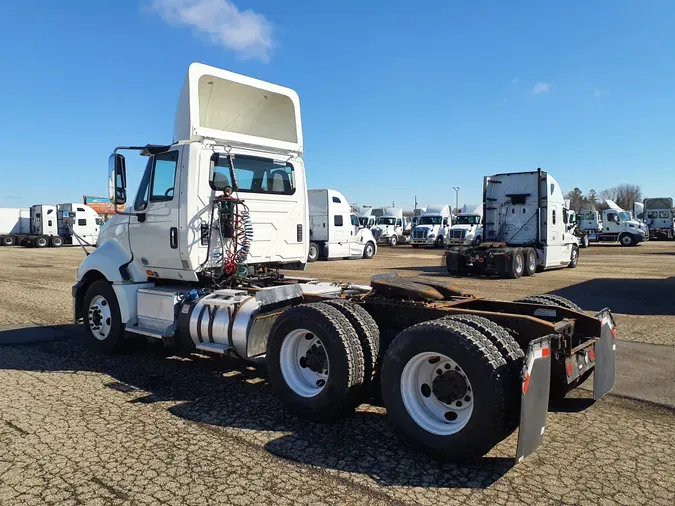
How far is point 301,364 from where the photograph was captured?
4.88m

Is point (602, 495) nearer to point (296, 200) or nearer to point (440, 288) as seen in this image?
point (440, 288)

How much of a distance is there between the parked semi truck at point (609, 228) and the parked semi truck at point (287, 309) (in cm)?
3630

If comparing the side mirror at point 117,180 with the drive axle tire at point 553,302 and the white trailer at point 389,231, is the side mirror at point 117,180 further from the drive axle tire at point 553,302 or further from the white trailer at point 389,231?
the white trailer at point 389,231

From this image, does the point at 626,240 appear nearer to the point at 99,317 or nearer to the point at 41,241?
the point at 99,317

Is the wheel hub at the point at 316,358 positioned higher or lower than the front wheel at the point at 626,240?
lower

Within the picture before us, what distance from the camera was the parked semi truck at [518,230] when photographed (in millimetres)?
17922

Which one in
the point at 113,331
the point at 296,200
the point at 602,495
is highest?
the point at 296,200

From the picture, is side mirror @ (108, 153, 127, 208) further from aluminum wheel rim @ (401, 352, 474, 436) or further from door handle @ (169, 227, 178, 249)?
aluminum wheel rim @ (401, 352, 474, 436)

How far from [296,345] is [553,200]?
16824 mm

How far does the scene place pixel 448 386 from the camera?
386 centimetres

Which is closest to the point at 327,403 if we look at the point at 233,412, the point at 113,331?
the point at 233,412

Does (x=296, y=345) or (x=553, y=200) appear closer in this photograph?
(x=296, y=345)

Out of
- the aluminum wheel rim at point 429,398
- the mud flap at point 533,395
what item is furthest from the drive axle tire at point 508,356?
the aluminum wheel rim at point 429,398

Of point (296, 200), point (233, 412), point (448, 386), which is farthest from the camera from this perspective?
point (296, 200)
